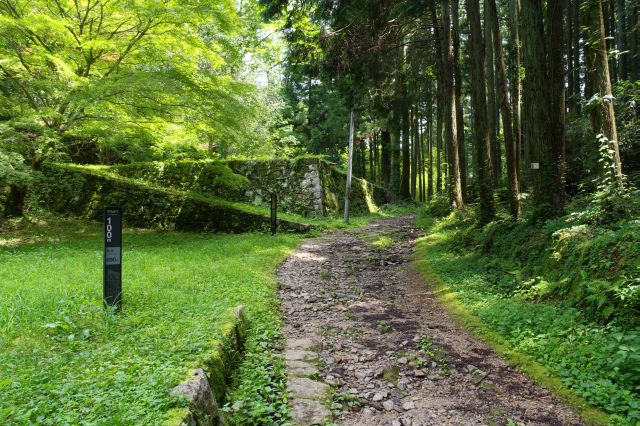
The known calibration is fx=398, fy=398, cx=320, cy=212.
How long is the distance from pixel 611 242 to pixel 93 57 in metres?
11.5

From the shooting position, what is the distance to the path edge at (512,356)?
324 centimetres

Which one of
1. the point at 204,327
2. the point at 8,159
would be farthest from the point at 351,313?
the point at 8,159

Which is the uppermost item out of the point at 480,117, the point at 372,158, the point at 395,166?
the point at 372,158

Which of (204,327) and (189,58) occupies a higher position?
(189,58)

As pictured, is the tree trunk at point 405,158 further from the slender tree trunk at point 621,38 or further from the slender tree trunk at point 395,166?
the slender tree trunk at point 621,38

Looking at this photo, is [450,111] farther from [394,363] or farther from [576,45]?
[394,363]

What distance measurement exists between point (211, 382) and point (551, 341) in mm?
3512

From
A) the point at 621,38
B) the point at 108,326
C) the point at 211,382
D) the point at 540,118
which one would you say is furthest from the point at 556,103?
the point at 621,38

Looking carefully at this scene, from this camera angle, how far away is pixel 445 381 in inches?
157

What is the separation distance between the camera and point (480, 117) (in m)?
9.88

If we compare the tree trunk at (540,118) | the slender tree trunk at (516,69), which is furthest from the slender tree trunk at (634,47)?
the tree trunk at (540,118)

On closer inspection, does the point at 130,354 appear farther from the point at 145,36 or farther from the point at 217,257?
the point at 145,36

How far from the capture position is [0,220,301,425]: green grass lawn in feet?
8.44

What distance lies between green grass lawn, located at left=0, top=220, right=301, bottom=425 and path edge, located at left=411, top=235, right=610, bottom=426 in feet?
8.68
